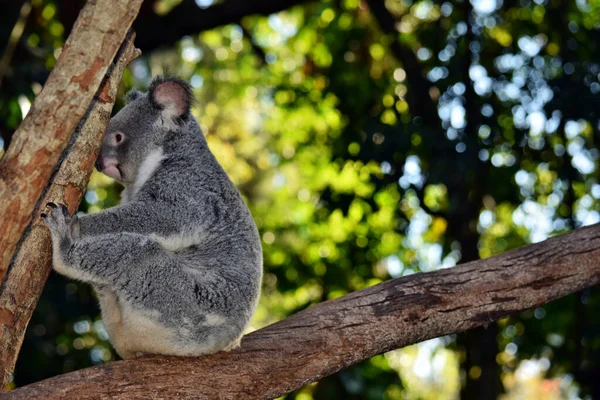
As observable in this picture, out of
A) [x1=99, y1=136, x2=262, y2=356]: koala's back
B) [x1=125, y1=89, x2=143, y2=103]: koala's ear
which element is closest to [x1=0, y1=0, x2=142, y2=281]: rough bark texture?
[x1=99, y1=136, x2=262, y2=356]: koala's back

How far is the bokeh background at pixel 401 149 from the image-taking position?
215 inches

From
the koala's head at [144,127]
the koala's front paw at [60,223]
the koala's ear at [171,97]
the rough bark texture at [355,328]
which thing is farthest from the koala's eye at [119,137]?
the rough bark texture at [355,328]

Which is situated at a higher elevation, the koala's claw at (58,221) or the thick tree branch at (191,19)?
the koala's claw at (58,221)

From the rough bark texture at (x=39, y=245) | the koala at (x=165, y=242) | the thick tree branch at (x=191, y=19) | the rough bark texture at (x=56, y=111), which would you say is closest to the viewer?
the rough bark texture at (x=56, y=111)

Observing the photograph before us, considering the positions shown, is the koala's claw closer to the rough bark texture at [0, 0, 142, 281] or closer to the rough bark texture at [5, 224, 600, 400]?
the rough bark texture at [0, 0, 142, 281]

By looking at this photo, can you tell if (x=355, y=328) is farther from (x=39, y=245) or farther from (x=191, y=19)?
(x=191, y=19)

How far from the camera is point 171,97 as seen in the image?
3.58 m

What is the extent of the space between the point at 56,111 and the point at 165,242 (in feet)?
3.16

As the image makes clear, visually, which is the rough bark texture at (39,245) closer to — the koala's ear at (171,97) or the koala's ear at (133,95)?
the koala's ear at (171,97)

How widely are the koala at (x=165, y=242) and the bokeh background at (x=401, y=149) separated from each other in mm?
1784

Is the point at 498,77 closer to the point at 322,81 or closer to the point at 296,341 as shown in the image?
the point at 322,81

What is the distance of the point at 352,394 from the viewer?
5.73 metres

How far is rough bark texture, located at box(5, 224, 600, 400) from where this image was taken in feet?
9.86

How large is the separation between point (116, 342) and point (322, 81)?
15.8 ft
